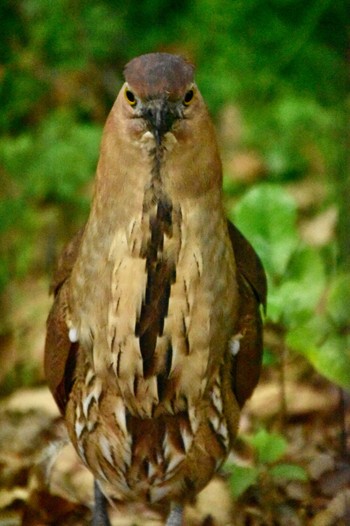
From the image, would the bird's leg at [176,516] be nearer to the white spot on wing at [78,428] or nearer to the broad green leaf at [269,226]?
the white spot on wing at [78,428]

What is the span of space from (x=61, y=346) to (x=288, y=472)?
0.99m

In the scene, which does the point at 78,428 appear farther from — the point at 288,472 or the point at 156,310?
the point at 288,472

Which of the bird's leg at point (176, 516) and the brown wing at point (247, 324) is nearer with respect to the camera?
the brown wing at point (247, 324)

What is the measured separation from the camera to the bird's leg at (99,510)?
4.34 metres

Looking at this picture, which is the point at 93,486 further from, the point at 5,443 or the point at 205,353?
the point at 205,353

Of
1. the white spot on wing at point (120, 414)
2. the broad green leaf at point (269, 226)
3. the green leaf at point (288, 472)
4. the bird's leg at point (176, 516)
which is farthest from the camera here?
the broad green leaf at point (269, 226)

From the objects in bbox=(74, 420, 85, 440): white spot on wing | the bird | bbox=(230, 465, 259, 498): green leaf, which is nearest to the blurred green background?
bbox=(230, 465, 259, 498): green leaf

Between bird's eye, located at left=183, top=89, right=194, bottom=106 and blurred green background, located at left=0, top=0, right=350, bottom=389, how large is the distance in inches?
68.1

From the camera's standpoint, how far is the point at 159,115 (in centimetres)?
341

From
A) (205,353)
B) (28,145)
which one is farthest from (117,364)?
(28,145)

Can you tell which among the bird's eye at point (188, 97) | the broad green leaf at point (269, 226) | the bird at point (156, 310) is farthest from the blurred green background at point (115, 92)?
the bird's eye at point (188, 97)

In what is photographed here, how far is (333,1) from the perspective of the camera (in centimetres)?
555

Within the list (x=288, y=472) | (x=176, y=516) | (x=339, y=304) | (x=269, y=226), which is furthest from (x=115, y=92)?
(x=176, y=516)

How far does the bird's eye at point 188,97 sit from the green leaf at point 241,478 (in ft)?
5.00
